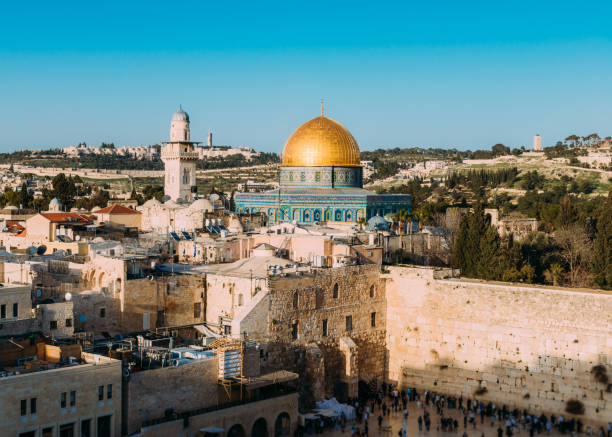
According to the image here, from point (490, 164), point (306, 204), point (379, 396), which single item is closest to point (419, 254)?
point (306, 204)

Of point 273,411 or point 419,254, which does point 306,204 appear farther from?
point 273,411

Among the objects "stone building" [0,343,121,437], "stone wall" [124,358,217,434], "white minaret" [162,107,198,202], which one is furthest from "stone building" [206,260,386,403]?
"white minaret" [162,107,198,202]

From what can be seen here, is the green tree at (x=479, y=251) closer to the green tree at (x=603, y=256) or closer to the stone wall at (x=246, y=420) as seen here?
the green tree at (x=603, y=256)

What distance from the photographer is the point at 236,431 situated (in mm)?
17906

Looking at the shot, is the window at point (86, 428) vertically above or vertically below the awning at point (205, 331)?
below

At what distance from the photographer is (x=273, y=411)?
1869cm

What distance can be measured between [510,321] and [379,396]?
4316 mm

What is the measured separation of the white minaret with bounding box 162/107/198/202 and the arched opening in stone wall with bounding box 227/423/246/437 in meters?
24.0

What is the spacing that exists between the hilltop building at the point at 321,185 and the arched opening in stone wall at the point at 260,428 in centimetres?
1708

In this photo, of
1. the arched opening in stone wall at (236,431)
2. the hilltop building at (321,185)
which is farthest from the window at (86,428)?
the hilltop building at (321,185)

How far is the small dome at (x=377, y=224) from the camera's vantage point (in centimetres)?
3183

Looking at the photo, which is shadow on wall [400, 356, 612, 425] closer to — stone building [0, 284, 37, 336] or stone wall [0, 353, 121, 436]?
stone wall [0, 353, 121, 436]

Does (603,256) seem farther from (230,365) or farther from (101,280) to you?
(101,280)

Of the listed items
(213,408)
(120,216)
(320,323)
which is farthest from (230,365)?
(120,216)
